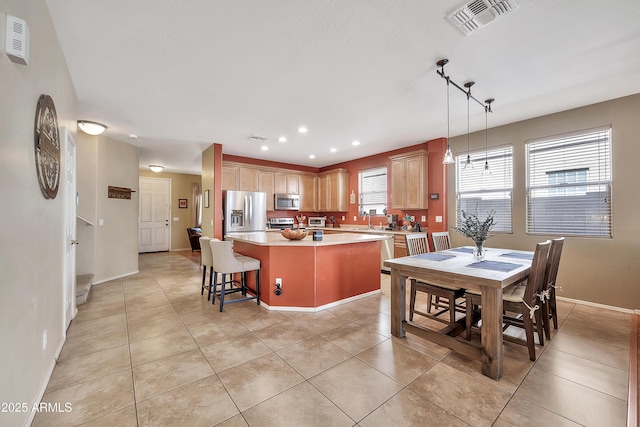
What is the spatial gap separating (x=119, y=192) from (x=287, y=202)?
138 inches

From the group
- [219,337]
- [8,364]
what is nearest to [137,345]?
[219,337]

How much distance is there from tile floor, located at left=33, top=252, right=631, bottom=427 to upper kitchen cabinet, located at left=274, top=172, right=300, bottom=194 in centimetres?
415

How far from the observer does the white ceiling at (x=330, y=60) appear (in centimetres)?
190

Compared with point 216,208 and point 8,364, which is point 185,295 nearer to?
point 216,208

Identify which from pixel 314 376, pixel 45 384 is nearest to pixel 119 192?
pixel 45 384

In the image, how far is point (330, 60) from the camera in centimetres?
247

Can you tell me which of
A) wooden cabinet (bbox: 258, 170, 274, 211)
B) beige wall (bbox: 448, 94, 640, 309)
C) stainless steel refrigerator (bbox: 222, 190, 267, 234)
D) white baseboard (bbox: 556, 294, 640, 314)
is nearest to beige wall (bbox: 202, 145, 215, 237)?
stainless steel refrigerator (bbox: 222, 190, 267, 234)

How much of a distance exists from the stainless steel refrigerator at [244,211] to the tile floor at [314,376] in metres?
2.70

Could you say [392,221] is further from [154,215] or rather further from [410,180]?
[154,215]

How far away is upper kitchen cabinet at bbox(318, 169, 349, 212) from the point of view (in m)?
7.07

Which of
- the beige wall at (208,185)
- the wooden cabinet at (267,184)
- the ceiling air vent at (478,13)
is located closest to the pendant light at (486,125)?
the ceiling air vent at (478,13)

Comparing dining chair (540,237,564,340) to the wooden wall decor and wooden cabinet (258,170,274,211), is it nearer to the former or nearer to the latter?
wooden cabinet (258,170,274,211)

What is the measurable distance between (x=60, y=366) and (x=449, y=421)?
293cm

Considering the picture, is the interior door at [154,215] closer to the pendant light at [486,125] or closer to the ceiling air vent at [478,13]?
the pendant light at [486,125]
